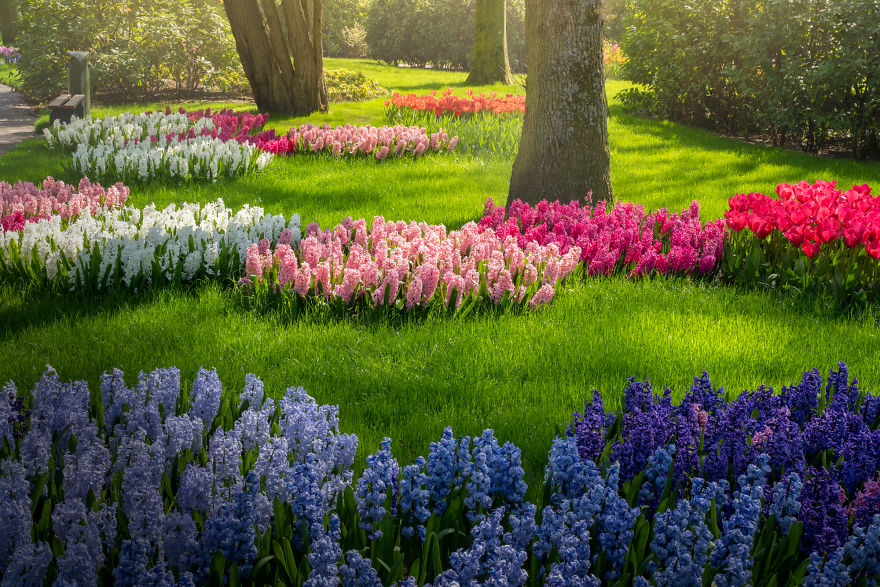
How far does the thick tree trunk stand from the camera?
669cm

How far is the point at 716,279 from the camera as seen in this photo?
18.5ft

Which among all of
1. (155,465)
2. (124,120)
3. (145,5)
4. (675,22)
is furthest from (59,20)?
(155,465)

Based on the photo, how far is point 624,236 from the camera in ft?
18.9

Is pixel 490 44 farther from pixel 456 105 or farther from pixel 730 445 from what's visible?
pixel 730 445

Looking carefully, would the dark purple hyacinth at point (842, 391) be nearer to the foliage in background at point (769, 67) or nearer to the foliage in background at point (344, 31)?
the foliage in background at point (769, 67)

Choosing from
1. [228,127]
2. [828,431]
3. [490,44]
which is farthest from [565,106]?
[490,44]

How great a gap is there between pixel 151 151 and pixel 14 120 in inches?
305

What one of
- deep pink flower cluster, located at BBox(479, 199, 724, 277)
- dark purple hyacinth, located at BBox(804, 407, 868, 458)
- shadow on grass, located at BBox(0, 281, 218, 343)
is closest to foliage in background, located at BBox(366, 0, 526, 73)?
deep pink flower cluster, located at BBox(479, 199, 724, 277)

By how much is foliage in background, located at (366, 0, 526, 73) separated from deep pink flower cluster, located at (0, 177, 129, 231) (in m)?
24.8

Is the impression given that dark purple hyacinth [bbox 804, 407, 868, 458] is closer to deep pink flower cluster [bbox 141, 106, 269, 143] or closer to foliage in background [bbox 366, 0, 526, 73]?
deep pink flower cluster [bbox 141, 106, 269, 143]

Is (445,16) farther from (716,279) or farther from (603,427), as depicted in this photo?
(603,427)

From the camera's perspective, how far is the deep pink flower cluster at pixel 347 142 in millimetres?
9898

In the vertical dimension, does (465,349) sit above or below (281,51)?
below

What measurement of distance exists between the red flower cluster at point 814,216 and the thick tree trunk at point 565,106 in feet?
4.64
